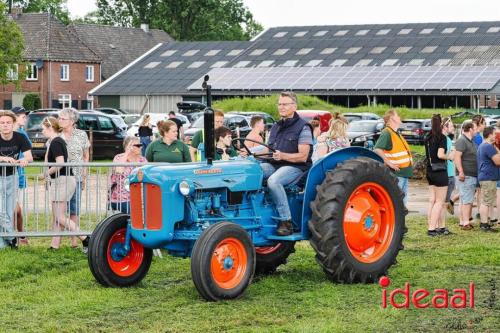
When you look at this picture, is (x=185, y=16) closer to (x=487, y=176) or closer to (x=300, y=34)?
(x=300, y=34)

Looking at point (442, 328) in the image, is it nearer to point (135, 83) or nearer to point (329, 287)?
point (329, 287)

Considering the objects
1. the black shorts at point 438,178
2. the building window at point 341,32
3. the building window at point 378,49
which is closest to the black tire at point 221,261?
the black shorts at point 438,178

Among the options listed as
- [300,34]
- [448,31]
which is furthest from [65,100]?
[448,31]

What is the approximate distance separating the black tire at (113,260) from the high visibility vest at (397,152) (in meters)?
4.71

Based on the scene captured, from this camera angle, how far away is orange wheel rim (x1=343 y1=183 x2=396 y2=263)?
10484mm

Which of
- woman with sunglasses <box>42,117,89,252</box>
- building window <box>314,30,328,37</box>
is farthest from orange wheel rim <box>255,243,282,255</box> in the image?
building window <box>314,30,328,37</box>

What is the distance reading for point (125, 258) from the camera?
10.4 meters

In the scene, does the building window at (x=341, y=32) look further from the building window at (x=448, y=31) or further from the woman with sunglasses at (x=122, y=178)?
the woman with sunglasses at (x=122, y=178)

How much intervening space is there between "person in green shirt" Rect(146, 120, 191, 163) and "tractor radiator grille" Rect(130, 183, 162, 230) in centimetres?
283

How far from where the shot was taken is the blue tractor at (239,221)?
31.5 ft

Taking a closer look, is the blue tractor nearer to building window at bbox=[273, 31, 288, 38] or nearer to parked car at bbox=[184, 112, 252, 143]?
parked car at bbox=[184, 112, 252, 143]

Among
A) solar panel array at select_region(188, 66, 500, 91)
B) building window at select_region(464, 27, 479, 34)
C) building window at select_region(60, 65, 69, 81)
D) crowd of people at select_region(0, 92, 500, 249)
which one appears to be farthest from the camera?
building window at select_region(60, 65, 69, 81)

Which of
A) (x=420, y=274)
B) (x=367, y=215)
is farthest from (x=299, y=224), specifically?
(x=420, y=274)

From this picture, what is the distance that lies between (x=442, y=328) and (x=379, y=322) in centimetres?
51
